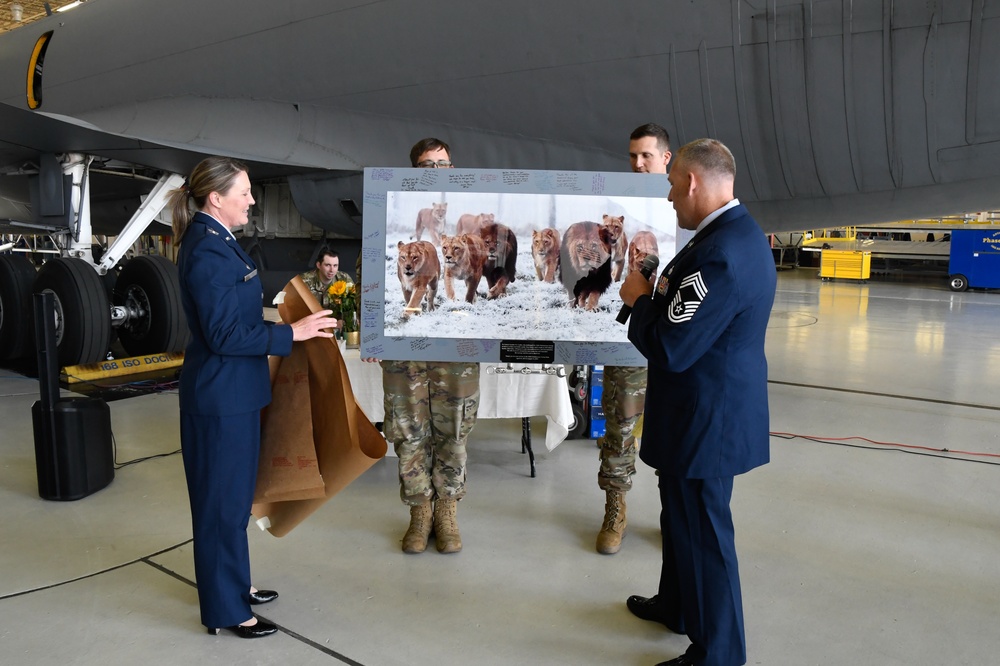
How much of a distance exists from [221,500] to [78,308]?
4.41 m

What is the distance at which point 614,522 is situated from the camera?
3.11 m

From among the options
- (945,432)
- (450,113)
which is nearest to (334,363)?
(450,113)

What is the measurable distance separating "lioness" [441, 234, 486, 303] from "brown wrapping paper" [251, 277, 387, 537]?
65cm

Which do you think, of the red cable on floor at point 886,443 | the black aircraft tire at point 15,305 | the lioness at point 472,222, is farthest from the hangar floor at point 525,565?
the black aircraft tire at point 15,305

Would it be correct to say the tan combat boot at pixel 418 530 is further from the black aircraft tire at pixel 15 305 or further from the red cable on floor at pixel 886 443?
the black aircraft tire at pixel 15 305

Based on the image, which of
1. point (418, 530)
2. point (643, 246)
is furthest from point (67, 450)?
point (643, 246)

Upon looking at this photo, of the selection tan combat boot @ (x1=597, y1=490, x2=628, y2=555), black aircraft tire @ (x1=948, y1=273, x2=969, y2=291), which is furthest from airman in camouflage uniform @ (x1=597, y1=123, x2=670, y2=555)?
black aircraft tire @ (x1=948, y1=273, x2=969, y2=291)

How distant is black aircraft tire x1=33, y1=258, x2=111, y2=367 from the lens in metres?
5.88

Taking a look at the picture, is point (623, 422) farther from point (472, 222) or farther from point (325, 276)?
point (325, 276)

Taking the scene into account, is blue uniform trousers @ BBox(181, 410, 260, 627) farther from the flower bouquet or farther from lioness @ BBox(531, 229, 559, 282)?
the flower bouquet

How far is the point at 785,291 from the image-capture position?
14.4m

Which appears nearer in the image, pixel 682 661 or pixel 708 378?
pixel 708 378

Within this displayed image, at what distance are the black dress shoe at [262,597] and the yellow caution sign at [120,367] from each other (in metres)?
4.34

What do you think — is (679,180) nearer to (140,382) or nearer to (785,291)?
(140,382)
